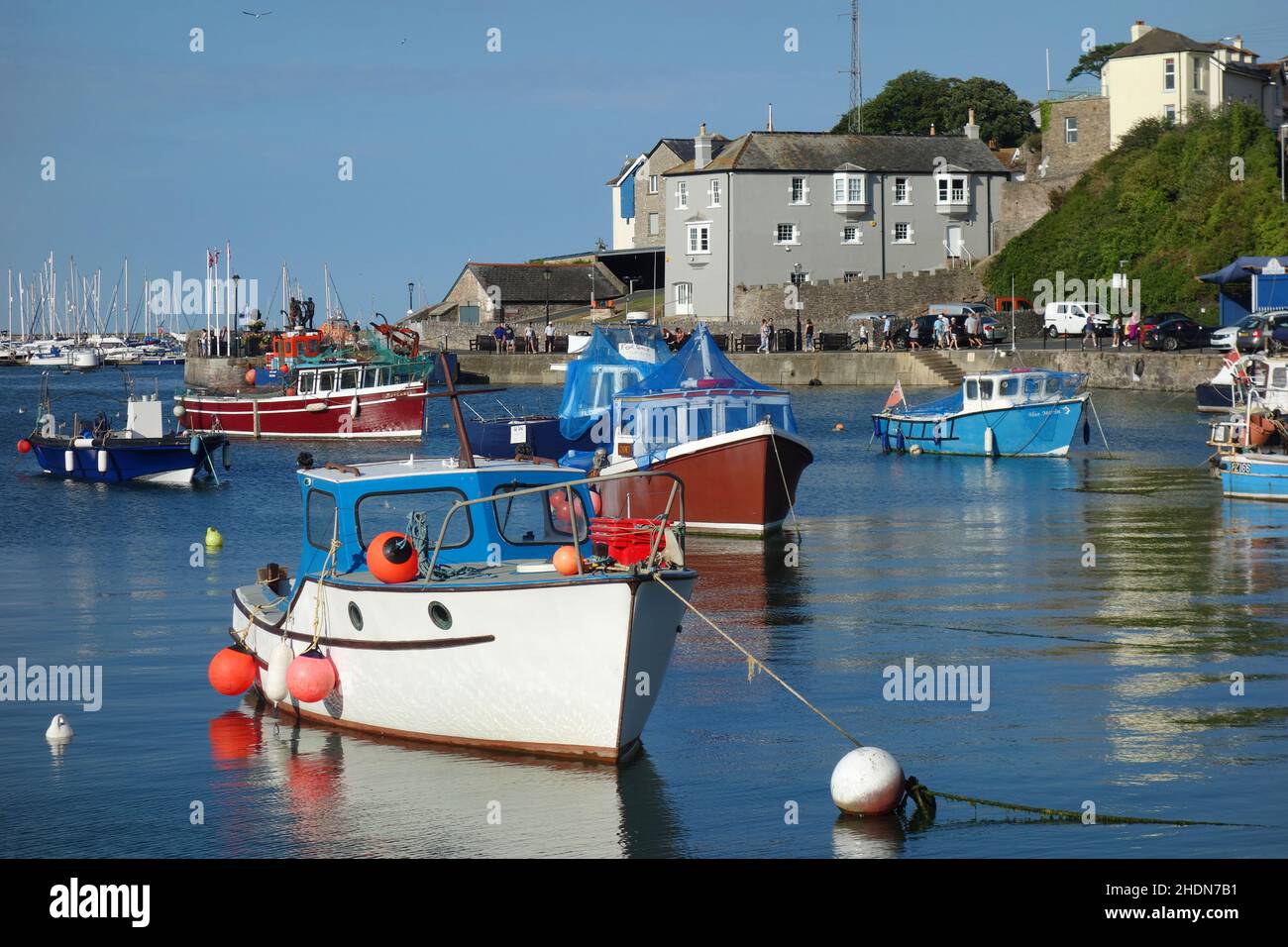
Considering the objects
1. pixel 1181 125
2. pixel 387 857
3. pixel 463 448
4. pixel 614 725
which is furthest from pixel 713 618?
pixel 1181 125

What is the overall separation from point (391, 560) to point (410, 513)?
1.47 meters

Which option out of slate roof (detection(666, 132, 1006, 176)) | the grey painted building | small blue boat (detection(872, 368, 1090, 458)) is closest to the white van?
the grey painted building

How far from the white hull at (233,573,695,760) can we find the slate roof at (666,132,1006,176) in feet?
231

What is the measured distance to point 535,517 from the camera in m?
15.8

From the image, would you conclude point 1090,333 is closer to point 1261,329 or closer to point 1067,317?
point 1067,317

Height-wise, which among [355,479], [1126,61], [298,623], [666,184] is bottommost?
[298,623]

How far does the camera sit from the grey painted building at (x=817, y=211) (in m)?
84.2

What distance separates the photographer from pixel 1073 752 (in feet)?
47.9

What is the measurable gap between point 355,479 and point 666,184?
2882 inches

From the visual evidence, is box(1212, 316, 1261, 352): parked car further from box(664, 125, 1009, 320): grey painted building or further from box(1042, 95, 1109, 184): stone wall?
box(664, 125, 1009, 320): grey painted building

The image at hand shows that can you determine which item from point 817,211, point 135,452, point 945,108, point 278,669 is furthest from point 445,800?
point 945,108

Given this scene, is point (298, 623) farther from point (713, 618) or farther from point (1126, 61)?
point (1126, 61)

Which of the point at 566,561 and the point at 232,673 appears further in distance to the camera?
the point at 232,673

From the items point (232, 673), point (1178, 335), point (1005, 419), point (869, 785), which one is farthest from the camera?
point (1178, 335)
